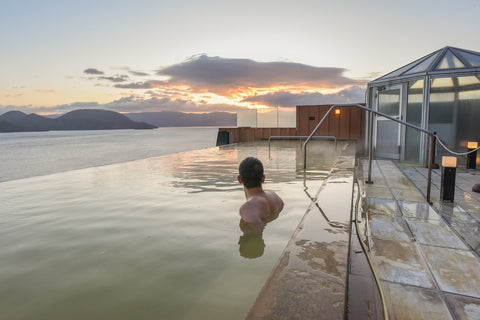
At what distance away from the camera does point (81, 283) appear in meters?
2.06

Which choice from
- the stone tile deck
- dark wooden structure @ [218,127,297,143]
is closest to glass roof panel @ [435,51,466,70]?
the stone tile deck

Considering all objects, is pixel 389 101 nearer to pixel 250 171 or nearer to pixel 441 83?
pixel 441 83

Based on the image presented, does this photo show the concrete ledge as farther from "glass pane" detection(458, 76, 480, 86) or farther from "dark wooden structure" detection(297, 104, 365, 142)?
"dark wooden structure" detection(297, 104, 365, 142)

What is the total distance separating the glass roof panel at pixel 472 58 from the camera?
6969mm

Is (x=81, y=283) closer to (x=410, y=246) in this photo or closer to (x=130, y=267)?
(x=130, y=267)

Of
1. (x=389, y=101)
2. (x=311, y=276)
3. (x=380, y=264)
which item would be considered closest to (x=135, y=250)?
(x=311, y=276)

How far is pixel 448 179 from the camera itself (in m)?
3.76

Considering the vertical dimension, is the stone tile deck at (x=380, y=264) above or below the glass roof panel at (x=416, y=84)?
below

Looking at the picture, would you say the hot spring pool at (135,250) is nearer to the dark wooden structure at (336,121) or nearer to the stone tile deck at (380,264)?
the stone tile deck at (380,264)

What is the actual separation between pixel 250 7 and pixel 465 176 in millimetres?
12257

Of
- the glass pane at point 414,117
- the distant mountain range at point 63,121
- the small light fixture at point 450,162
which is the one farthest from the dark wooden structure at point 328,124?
the distant mountain range at point 63,121

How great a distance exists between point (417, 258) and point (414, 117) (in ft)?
23.4

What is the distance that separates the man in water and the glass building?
6240 millimetres

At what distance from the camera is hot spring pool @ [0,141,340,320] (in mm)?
1801
